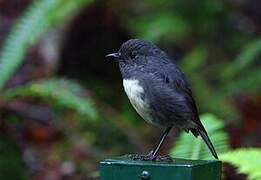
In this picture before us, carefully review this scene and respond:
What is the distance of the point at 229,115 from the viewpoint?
25.0ft

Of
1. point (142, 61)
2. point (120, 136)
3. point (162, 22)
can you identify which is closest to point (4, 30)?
point (162, 22)

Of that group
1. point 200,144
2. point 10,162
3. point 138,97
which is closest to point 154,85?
point 138,97

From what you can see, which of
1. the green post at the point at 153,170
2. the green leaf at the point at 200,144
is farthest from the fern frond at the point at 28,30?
the green post at the point at 153,170

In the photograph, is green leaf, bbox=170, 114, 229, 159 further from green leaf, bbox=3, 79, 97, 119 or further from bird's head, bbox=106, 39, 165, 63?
green leaf, bbox=3, 79, 97, 119

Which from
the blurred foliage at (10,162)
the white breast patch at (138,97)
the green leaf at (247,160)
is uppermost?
the white breast patch at (138,97)

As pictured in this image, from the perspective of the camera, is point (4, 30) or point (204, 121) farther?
point (4, 30)

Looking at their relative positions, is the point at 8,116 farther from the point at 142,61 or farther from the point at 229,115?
the point at 142,61

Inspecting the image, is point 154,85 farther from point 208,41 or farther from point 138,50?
point 208,41

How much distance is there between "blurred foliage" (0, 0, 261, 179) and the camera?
6.77 metres

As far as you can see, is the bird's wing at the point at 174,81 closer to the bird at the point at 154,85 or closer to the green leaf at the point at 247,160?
the bird at the point at 154,85

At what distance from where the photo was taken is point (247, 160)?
15.7ft

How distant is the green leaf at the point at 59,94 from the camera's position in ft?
21.2

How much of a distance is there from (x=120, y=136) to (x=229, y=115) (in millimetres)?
991

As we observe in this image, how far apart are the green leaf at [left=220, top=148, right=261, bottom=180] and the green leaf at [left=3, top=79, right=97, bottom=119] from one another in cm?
177
